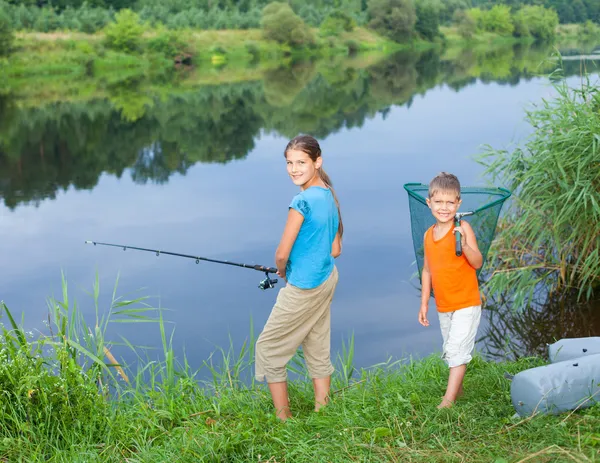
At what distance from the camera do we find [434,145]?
1580 cm

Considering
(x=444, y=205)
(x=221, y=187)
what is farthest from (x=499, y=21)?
(x=444, y=205)

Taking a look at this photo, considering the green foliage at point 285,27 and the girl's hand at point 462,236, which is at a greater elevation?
the green foliage at point 285,27

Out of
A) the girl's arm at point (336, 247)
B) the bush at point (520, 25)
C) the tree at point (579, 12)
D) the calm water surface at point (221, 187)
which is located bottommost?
the calm water surface at point (221, 187)

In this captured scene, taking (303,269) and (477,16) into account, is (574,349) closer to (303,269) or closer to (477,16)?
(303,269)

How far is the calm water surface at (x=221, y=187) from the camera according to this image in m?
7.18

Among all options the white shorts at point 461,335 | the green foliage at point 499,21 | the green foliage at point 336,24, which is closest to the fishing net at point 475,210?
the white shorts at point 461,335

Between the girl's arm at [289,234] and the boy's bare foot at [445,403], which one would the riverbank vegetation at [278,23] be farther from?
the boy's bare foot at [445,403]

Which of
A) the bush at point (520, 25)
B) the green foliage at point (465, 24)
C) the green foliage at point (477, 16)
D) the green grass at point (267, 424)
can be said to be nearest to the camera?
the green grass at point (267, 424)

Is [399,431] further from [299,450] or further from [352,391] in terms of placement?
[352,391]

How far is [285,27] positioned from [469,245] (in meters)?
36.8

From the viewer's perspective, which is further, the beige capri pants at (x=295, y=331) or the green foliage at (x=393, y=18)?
the green foliage at (x=393, y=18)

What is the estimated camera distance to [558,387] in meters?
3.05

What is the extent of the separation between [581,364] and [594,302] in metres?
3.18

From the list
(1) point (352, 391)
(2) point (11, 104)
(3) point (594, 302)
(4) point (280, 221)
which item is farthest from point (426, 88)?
(1) point (352, 391)
